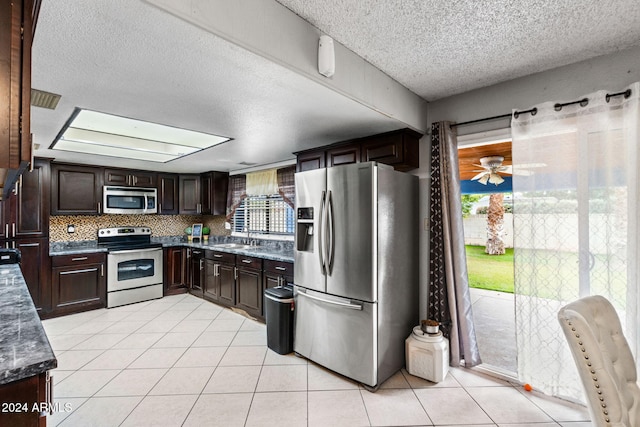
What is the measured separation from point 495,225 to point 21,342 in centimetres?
823

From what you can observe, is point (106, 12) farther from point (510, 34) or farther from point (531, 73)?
point (531, 73)

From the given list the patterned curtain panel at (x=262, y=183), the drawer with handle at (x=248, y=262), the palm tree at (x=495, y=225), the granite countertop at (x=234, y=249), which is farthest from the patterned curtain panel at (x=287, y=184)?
the palm tree at (x=495, y=225)

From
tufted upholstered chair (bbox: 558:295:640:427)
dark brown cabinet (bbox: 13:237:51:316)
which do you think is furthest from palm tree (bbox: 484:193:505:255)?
dark brown cabinet (bbox: 13:237:51:316)

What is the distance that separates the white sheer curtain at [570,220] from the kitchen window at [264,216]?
2.96 meters

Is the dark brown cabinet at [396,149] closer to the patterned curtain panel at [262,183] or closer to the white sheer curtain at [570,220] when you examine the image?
the white sheer curtain at [570,220]

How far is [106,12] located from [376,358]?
262 cm

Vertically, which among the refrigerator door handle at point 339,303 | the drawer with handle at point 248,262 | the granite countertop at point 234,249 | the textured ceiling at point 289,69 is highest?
the textured ceiling at point 289,69

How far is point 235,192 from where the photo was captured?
17.1 ft

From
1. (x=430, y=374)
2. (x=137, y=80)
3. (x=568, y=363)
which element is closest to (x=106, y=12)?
(x=137, y=80)

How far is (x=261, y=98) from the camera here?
6.46ft

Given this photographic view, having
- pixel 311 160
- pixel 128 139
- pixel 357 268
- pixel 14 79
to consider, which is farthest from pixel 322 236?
pixel 128 139

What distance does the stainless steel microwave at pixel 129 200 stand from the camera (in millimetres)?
4480

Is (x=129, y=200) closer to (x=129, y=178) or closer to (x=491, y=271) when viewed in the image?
(x=129, y=178)

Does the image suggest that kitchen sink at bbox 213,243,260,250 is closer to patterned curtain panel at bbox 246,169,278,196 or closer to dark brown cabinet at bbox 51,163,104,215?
patterned curtain panel at bbox 246,169,278,196
